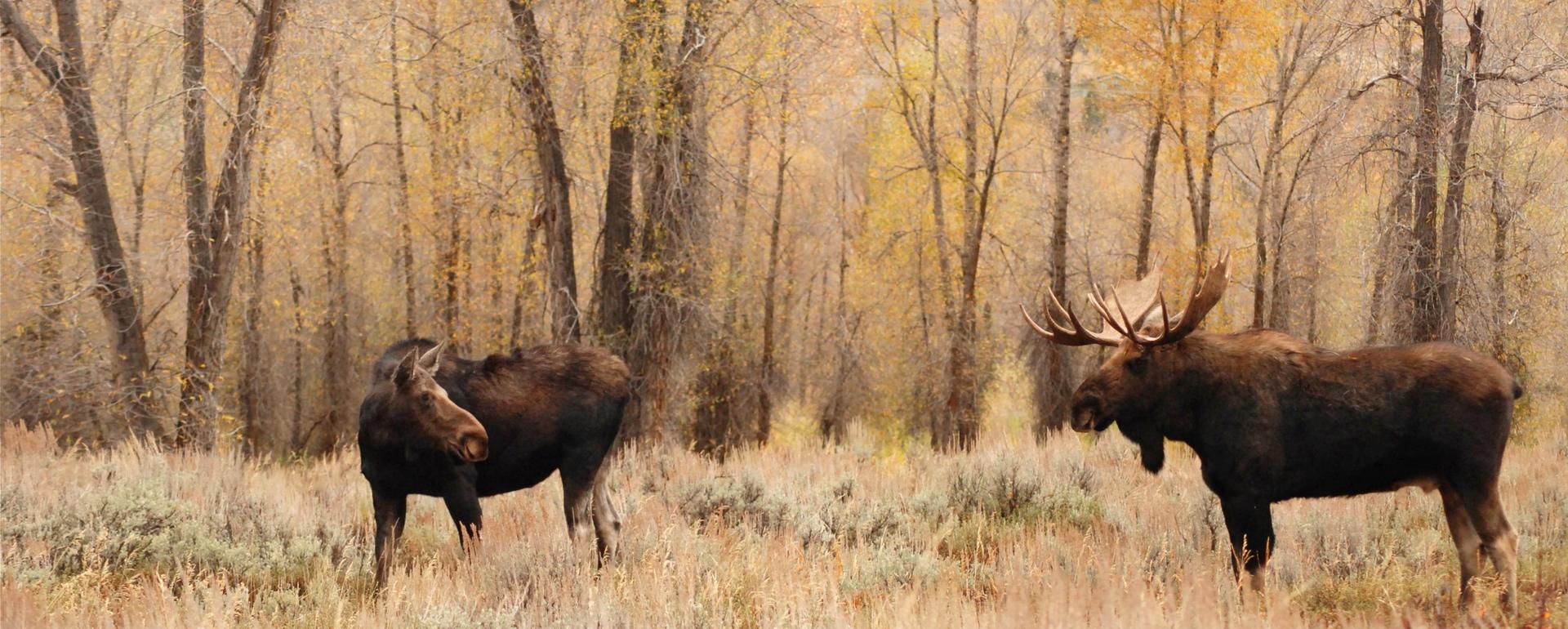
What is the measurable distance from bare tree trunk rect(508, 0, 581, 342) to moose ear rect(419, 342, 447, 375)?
22.2 feet

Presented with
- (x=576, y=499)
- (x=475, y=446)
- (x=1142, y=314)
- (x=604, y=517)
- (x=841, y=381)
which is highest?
(x=1142, y=314)

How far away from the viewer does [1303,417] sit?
21.1ft

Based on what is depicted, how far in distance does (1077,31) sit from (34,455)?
49.3ft

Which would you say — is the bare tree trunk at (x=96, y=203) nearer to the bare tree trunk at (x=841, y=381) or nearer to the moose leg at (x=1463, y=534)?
the moose leg at (x=1463, y=534)

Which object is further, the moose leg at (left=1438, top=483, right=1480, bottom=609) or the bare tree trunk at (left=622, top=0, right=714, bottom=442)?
the bare tree trunk at (left=622, top=0, right=714, bottom=442)

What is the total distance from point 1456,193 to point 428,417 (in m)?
9.15

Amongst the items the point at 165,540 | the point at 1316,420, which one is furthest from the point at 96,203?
the point at 1316,420

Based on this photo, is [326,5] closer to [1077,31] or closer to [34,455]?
[34,455]

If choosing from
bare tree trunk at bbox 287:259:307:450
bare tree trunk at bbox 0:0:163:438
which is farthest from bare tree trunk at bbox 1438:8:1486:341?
bare tree trunk at bbox 287:259:307:450

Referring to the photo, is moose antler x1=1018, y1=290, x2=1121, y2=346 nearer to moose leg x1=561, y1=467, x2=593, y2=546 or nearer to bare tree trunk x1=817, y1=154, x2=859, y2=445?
moose leg x1=561, y1=467, x2=593, y2=546

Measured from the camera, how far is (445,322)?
2773 cm

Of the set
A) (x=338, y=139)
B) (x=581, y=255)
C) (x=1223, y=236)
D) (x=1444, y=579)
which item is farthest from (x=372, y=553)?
(x=581, y=255)

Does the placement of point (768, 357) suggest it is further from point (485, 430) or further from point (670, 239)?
point (485, 430)

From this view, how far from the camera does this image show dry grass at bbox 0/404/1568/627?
16.5 ft
